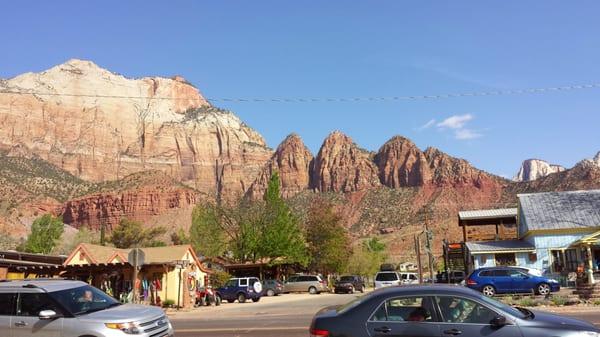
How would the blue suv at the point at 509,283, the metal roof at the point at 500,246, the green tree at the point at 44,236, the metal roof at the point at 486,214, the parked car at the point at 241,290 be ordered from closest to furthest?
the blue suv at the point at 509,283 < the metal roof at the point at 500,246 < the parked car at the point at 241,290 < the metal roof at the point at 486,214 < the green tree at the point at 44,236

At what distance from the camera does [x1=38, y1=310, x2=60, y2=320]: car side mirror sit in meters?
8.95

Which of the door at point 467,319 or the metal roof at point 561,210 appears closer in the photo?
the door at point 467,319

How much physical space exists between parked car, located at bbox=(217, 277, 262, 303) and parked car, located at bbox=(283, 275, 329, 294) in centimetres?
901

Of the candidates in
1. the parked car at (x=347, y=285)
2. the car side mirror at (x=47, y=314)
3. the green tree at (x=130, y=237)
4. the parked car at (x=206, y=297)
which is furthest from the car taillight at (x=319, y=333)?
the green tree at (x=130, y=237)

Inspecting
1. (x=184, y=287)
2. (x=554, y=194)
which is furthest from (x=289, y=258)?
(x=554, y=194)

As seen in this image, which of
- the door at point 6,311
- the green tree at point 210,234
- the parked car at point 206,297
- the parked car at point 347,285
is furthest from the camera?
the green tree at point 210,234

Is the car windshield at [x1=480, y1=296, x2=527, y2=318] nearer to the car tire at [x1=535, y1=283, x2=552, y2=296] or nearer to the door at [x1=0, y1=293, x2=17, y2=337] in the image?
the door at [x1=0, y1=293, x2=17, y2=337]

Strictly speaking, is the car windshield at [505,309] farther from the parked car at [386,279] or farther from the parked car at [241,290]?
the parked car at [241,290]

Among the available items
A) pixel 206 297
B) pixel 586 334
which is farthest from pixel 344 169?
pixel 586 334

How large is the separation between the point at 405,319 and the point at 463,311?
0.84m

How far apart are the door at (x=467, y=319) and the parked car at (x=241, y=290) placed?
3393 centimetres

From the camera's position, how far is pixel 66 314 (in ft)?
30.0

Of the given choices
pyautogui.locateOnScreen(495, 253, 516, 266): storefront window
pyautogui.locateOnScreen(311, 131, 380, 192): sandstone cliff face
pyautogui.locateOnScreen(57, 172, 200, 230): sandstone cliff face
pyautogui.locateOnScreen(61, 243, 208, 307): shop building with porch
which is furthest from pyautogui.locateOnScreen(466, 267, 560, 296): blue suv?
pyautogui.locateOnScreen(311, 131, 380, 192): sandstone cliff face

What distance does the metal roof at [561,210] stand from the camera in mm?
36500
